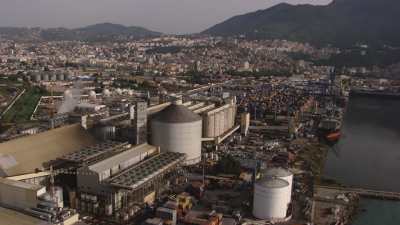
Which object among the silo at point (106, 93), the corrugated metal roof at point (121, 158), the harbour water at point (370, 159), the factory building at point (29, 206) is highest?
the silo at point (106, 93)

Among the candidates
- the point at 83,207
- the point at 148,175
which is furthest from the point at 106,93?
the point at 83,207

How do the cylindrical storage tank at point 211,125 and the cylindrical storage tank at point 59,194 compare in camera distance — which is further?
the cylindrical storage tank at point 211,125

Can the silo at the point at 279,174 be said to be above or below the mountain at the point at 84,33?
below

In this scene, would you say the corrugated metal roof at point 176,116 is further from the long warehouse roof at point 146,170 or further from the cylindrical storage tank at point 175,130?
the long warehouse roof at point 146,170

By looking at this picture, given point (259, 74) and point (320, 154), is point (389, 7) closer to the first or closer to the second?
point (259, 74)

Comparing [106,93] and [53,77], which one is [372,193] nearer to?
[106,93]

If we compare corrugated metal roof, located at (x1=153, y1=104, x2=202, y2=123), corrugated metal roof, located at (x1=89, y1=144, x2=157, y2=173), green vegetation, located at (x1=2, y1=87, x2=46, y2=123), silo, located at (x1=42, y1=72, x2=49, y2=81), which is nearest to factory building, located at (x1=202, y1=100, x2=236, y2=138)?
corrugated metal roof, located at (x1=153, y1=104, x2=202, y2=123)

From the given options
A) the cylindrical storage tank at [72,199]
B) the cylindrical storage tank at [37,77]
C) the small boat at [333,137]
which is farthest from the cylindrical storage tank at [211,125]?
the cylindrical storage tank at [37,77]
